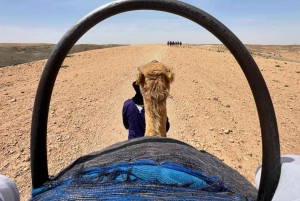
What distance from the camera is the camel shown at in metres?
2.35

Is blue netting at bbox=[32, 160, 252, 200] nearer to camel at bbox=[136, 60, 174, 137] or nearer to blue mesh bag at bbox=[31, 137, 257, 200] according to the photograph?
blue mesh bag at bbox=[31, 137, 257, 200]

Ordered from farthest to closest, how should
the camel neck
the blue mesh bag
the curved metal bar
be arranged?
the camel neck
the blue mesh bag
the curved metal bar

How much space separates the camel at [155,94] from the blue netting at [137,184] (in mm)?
1341

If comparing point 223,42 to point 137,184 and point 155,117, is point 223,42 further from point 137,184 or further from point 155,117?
point 155,117

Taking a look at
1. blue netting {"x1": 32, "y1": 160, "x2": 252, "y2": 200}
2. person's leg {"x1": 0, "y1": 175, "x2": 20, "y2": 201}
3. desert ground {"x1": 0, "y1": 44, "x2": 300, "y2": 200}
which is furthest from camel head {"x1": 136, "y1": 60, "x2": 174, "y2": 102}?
desert ground {"x1": 0, "y1": 44, "x2": 300, "y2": 200}

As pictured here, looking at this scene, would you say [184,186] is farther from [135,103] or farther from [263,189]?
[135,103]

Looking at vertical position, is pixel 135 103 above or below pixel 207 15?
below

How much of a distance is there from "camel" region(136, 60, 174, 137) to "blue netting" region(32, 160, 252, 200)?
134 centimetres

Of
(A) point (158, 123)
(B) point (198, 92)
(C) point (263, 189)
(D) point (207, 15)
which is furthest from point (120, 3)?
(B) point (198, 92)

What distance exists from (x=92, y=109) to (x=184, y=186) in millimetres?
6852

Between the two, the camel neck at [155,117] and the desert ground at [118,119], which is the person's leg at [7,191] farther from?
the desert ground at [118,119]

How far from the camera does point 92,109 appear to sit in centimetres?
752

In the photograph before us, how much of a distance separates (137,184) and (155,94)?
1519 mm

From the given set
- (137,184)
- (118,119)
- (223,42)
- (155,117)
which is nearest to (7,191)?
(137,184)
